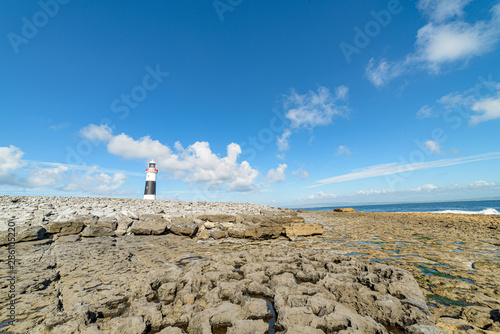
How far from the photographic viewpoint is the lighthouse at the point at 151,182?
30.0 meters

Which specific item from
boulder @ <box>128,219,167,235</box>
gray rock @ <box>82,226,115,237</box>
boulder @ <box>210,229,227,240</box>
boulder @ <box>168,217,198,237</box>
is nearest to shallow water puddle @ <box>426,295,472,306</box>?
boulder @ <box>210,229,227,240</box>

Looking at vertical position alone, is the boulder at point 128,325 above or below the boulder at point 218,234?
below

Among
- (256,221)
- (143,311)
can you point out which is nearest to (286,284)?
(143,311)

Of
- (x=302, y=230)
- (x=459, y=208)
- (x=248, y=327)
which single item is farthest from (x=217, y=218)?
(x=459, y=208)

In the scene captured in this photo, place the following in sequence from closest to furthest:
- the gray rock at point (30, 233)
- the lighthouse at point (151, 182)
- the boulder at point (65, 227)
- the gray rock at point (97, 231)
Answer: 1. the gray rock at point (30, 233)
2. the boulder at point (65, 227)
3. the gray rock at point (97, 231)
4. the lighthouse at point (151, 182)

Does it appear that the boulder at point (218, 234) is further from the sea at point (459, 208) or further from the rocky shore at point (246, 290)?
the sea at point (459, 208)

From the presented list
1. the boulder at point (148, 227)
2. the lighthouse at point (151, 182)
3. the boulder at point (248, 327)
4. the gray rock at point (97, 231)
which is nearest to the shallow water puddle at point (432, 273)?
the boulder at point (248, 327)

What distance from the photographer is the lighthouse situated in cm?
3005

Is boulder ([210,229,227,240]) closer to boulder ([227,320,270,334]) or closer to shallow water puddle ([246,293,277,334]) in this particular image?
shallow water puddle ([246,293,277,334])

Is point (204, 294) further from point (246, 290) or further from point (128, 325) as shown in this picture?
point (128, 325)

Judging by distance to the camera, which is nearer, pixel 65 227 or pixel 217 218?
pixel 65 227

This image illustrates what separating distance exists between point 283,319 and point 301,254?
173 inches

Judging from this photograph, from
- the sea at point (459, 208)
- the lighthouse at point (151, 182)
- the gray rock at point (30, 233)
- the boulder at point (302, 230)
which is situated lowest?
the sea at point (459, 208)

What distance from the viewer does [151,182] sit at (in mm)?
30859
